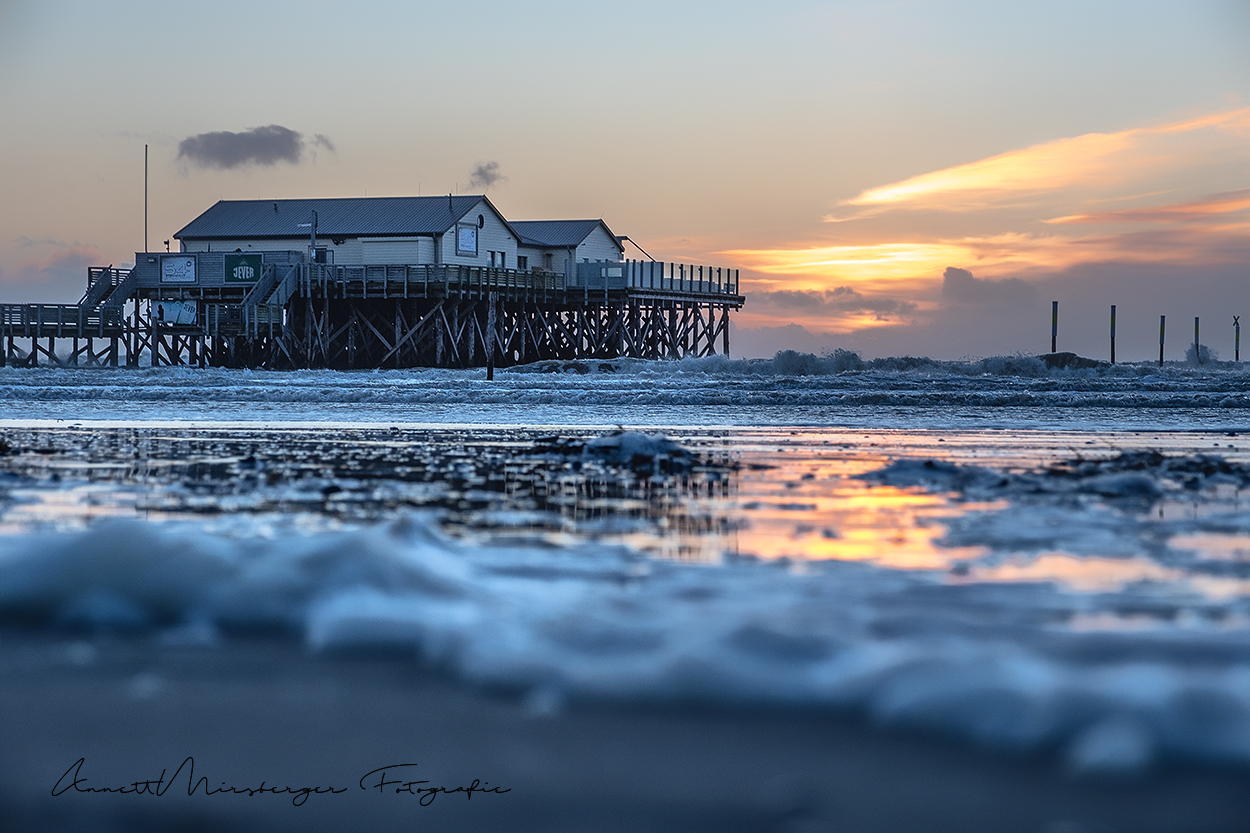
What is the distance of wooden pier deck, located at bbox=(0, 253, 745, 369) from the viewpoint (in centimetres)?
4581

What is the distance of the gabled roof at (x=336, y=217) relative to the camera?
158 ft

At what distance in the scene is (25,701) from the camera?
2.62m

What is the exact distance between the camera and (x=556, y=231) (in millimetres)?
56344

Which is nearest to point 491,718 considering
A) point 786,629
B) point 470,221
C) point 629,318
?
point 786,629

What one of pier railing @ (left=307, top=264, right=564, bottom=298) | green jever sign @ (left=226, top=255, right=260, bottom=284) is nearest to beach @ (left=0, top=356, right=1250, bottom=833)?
pier railing @ (left=307, top=264, right=564, bottom=298)

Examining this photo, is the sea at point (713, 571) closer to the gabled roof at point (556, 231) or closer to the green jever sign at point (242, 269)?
the green jever sign at point (242, 269)

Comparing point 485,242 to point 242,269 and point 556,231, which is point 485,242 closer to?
point 556,231

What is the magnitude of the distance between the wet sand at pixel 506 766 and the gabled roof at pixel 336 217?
151ft

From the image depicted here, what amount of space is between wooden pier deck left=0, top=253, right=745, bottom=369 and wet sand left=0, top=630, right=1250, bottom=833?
A: 4337 centimetres

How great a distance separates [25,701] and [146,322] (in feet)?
161

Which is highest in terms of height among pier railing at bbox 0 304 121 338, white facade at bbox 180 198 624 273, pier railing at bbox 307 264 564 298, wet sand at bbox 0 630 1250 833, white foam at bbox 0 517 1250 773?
white facade at bbox 180 198 624 273

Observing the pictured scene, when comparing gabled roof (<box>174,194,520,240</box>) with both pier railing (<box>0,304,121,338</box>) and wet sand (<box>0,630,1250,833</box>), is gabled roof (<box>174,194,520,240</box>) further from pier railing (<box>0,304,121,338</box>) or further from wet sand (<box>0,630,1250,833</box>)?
wet sand (<box>0,630,1250,833</box>)

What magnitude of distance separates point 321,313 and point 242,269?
12.4 feet

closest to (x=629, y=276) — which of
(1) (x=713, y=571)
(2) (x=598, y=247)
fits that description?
(2) (x=598, y=247)
